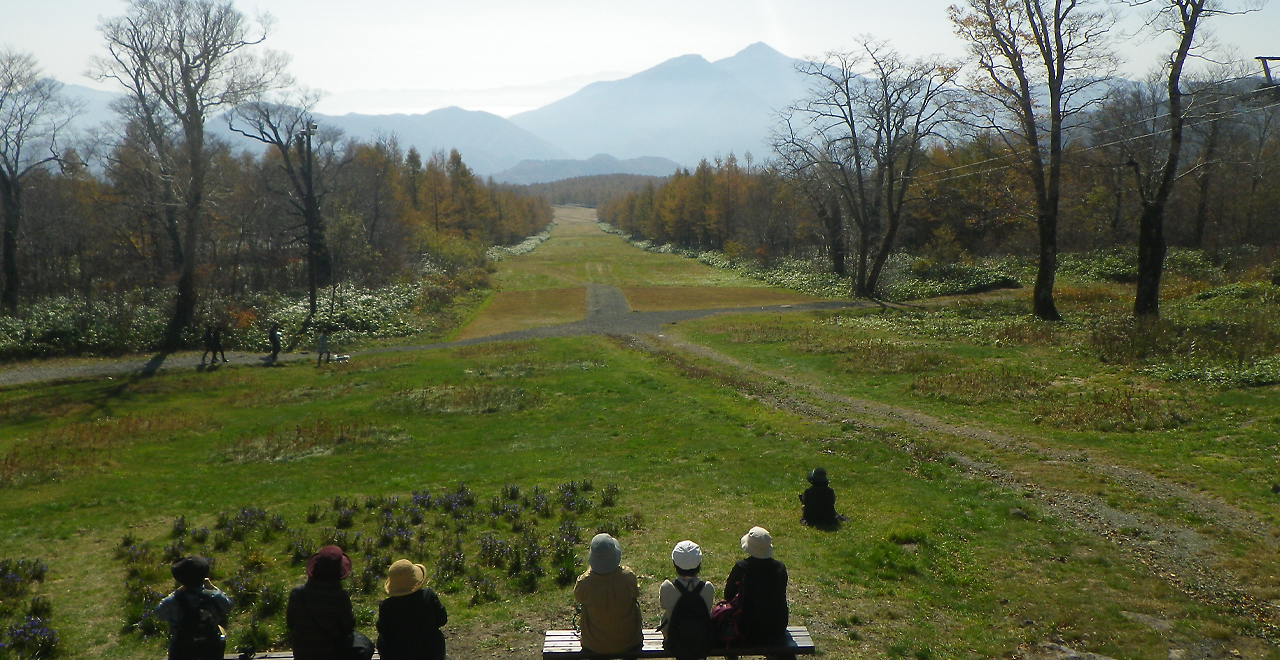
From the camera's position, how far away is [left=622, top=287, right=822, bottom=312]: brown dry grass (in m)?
46.6

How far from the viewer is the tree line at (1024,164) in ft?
83.1

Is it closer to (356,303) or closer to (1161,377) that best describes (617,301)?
(356,303)

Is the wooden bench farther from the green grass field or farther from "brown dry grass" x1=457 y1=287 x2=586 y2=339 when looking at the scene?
"brown dry grass" x1=457 y1=287 x2=586 y2=339

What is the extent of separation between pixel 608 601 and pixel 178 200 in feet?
123

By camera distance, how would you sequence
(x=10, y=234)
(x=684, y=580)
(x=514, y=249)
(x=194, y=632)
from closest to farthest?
1. (x=194, y=632)
2. (x=684, y=580)
3. (x=10, y=234)
4. (x=514, y=249)

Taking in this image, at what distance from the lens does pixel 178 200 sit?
34.0 m

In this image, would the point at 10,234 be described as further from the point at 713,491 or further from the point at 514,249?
the point at 514,249

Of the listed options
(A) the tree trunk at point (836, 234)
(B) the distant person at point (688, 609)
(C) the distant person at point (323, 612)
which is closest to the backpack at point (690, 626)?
(B) the distant person at point (688, 609)

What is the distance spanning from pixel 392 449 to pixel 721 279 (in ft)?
170

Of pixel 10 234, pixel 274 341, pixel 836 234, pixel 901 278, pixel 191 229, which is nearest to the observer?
pixel 274 341

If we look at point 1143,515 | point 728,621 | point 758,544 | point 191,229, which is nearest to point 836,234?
point 191,229

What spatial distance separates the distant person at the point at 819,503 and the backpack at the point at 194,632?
7.31m

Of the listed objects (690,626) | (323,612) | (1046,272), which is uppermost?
(1046,272)

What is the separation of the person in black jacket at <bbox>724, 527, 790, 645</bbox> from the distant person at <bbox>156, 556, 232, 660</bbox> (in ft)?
14.0
